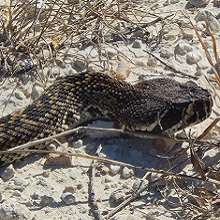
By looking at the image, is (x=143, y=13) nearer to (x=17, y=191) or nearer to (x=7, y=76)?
(x=7, y=76)

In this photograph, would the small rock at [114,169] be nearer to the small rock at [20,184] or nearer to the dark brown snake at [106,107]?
the dark brown snake at [106,107]

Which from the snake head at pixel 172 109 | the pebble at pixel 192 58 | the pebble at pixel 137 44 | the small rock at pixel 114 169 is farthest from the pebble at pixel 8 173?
the pebble at pixel 192 58

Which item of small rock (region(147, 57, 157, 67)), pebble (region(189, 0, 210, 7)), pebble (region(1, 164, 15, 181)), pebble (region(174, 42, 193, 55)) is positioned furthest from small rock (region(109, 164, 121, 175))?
pebble (region(189, 0, 210, 7))

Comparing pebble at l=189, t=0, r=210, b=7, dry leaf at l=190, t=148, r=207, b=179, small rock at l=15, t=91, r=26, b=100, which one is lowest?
dry leaf at l=190, t=148, r=207, b=179

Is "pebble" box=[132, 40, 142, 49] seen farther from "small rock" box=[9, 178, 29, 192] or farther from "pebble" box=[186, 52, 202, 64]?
"small rock" box=[9, 178, 29, 192]

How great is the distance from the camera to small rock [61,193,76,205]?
5465mm

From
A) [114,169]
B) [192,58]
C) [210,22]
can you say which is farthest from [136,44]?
[114,169]

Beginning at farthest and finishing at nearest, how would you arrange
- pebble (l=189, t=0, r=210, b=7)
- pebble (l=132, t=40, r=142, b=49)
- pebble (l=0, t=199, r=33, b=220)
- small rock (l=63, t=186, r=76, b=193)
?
pebble (l=189, t=0, r=210, b=7) → pebble (l=132, t=40, r=142, b=49) → small rock (l=63, t=186, r=76, b=193) → pebble (l=0, t=199, r=33, b=220)

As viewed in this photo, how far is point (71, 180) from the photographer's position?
5.73m

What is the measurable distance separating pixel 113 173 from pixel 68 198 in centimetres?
51

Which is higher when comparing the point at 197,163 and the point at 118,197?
the point at 197,163

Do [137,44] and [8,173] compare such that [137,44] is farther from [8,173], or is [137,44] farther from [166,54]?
[8,173]

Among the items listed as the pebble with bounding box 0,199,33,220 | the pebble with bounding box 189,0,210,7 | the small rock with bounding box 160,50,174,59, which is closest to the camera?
the pebble with bounding box 0,199,33,220

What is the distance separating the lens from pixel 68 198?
17.9ft
